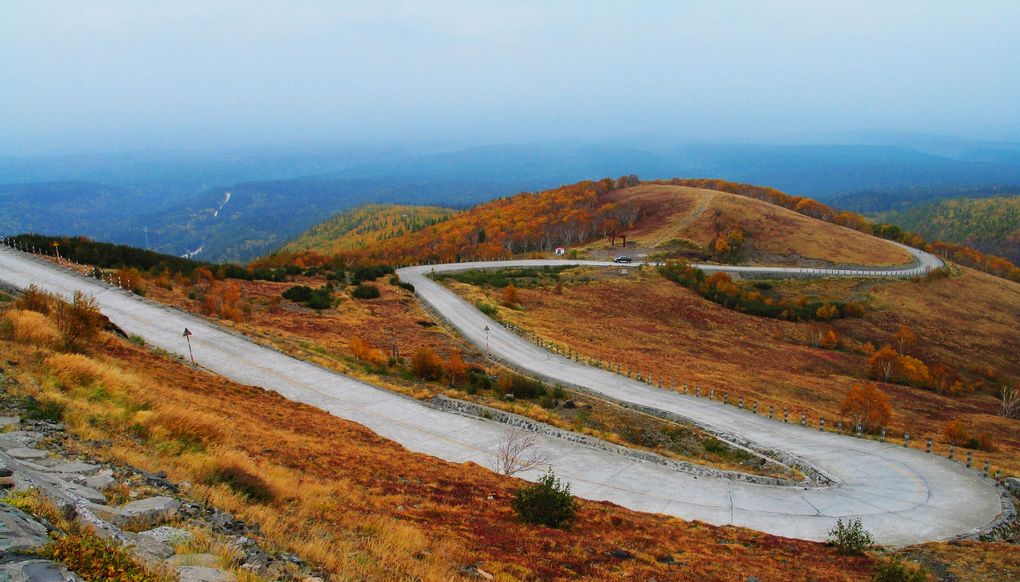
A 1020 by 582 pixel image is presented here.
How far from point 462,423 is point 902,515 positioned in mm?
13326

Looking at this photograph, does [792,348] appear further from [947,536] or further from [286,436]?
[286,436]

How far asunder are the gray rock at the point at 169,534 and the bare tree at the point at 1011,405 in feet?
152

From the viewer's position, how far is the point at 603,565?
9.09 metres

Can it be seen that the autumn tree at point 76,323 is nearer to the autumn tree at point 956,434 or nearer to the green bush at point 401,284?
the green bush at point 401,284

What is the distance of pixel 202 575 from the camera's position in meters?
5.22

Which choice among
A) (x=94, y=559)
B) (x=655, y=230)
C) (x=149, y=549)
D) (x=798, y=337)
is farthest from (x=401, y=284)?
(x=655, y=230)

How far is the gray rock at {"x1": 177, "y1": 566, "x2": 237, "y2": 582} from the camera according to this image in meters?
5.10

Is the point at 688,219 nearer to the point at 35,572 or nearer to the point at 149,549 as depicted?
the point at 149,549

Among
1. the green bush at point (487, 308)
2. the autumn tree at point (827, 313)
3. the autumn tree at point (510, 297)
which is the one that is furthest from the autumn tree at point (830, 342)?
the green bush at point (487, 308)

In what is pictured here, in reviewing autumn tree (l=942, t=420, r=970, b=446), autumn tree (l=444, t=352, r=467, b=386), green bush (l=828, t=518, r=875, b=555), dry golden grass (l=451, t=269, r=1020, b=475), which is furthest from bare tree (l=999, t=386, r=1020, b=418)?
autumn tree (l=444, t=352, r=467, b=386)

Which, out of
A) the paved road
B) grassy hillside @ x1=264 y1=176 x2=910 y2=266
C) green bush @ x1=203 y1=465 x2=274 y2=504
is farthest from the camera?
grassy hillside @ x1=264 y1=176 x2=910 y2=266

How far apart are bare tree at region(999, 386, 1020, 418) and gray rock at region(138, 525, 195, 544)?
152 feet

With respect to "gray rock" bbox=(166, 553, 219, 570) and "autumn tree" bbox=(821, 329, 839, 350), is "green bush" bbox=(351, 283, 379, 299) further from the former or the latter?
"gray rock" bbox=(166, 553, 219, 570)

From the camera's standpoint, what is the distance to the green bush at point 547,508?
11.0m
